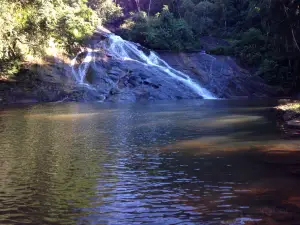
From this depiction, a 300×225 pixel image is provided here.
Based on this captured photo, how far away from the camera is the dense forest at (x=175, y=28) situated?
87.4 ft

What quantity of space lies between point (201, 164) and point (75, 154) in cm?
448

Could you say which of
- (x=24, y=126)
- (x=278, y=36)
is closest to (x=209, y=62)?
(x=278, y=36)

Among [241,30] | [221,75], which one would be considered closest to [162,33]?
[221,75]

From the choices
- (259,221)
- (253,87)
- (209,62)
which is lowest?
(259,221)

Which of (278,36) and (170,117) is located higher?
(278,36)

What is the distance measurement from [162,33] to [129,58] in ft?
27.7

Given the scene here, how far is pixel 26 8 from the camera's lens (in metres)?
24.7

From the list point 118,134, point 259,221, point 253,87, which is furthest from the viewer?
point 253,87

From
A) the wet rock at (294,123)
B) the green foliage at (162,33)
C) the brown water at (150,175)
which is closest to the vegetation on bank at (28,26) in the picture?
the brown water at (150,175)

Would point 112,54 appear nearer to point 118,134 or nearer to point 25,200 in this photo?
point 118,134

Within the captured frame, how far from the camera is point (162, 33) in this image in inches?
2072

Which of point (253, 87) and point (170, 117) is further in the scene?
point (253, 87)

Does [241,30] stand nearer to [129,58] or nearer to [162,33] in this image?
[162,33]

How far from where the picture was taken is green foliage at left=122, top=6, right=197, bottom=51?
170 ft
